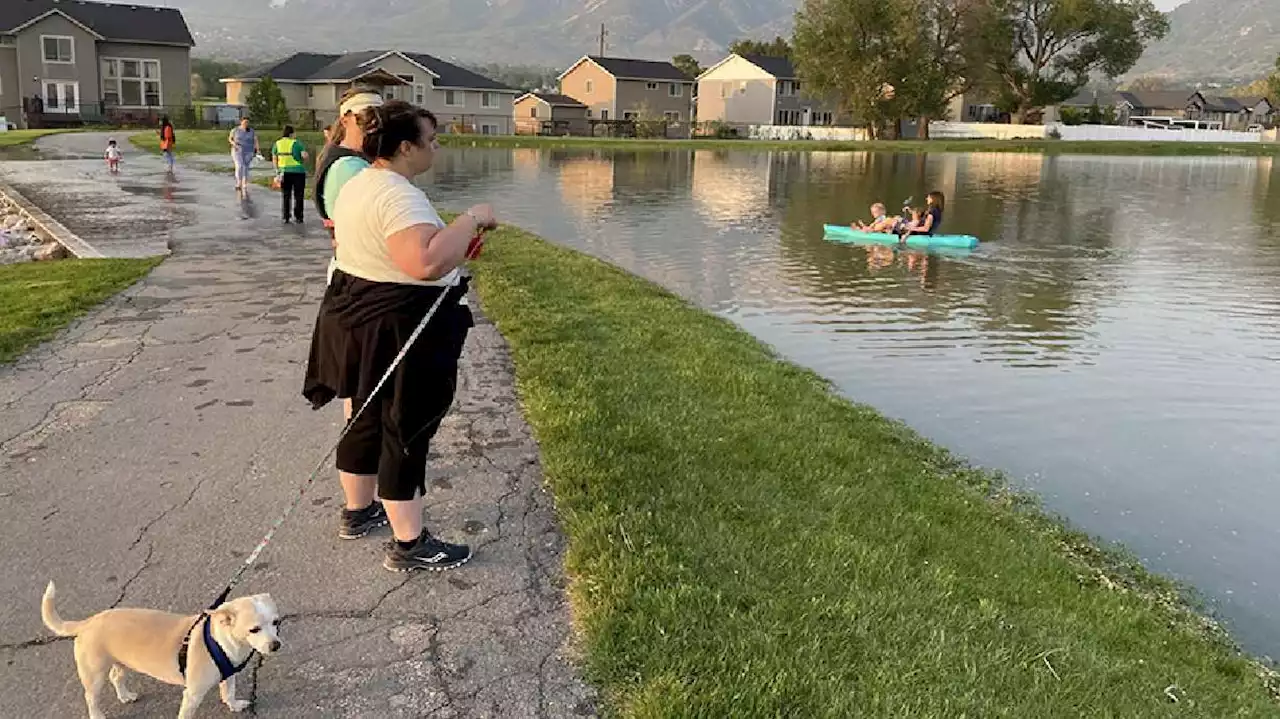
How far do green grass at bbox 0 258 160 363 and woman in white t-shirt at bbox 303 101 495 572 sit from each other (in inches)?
199

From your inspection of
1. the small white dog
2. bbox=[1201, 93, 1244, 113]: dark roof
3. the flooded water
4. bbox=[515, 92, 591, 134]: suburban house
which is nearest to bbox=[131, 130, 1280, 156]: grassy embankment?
bbox=[515, 92, 591, 134]: suburban house

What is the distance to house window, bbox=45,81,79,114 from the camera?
61.0 metres

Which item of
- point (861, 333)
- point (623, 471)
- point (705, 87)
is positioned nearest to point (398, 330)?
point (623, 471)

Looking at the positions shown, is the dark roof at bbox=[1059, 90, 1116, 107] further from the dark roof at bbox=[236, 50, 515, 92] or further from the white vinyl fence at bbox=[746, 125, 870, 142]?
the dark roof at bbox=[236, 50, 515, 92]

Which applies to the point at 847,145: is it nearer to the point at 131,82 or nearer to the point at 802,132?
the point at 802,132

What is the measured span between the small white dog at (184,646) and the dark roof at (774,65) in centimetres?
9198

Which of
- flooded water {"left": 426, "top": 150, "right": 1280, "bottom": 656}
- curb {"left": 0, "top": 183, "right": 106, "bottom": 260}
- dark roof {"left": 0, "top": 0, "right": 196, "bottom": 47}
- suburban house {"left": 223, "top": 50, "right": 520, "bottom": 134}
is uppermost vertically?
dark roof {"left": 0, "top": 0, "right": 196, "bottom": 47}

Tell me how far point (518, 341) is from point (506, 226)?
467 inches

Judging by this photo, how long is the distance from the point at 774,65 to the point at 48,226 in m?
83.1

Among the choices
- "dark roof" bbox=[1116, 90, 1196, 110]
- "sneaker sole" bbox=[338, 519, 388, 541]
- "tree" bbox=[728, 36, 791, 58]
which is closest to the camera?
"sneaker sole" bbox=[338, 519, 388, 541]

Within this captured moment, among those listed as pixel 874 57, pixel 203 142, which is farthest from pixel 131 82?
pixel 874 57

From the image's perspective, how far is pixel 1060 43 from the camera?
312 feet

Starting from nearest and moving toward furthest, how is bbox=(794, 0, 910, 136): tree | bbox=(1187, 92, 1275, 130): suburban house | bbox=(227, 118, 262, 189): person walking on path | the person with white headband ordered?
the person with white headband, bbox=(227, 118, 262, 189): person walking on path, bbox=(794, 0, 910, 136): tree, bbox=(1187, 92, 1275, 130): suburban house

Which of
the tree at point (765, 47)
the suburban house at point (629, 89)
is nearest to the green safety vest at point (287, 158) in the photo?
the suburban house at point (629, 89)
